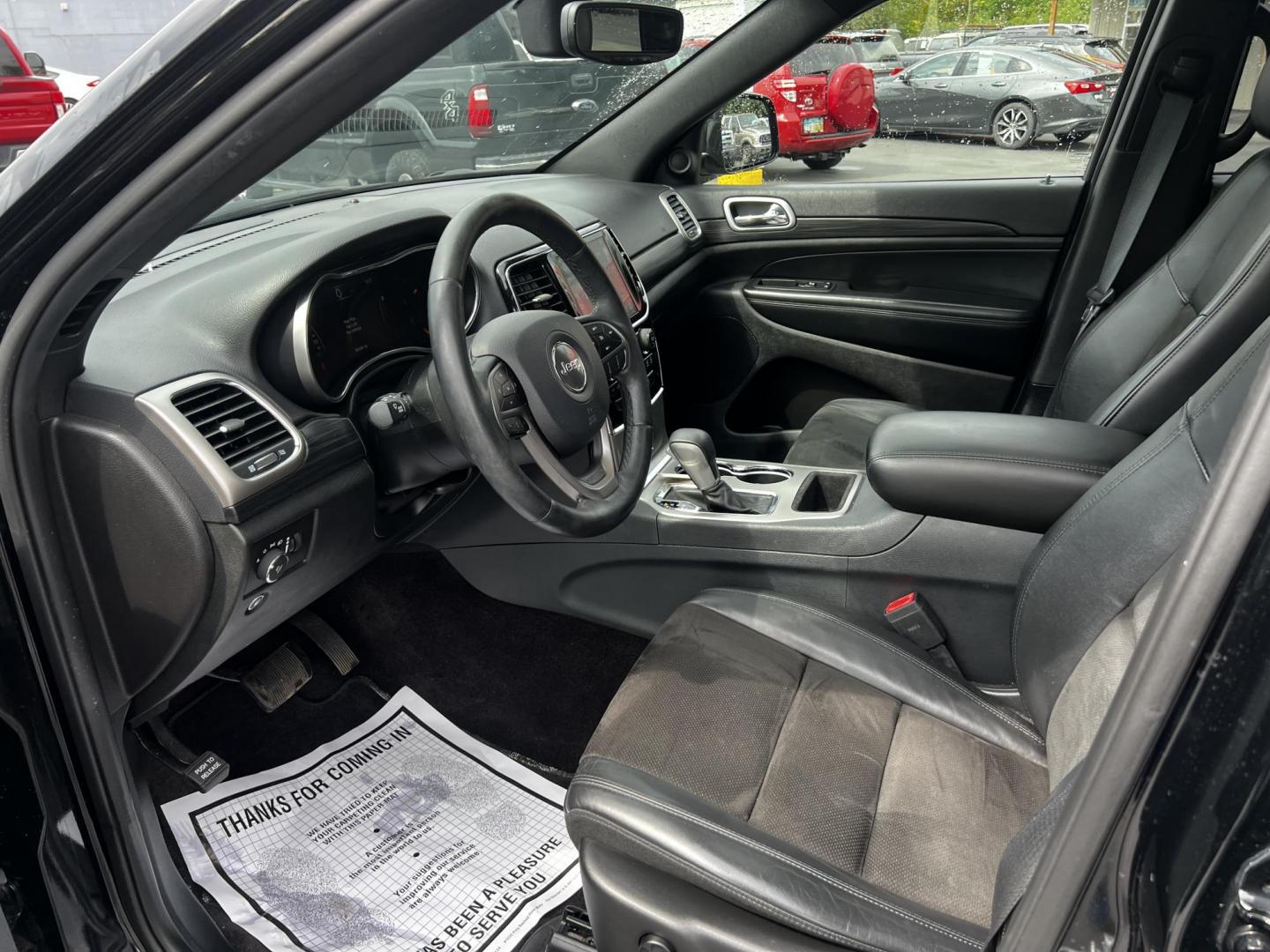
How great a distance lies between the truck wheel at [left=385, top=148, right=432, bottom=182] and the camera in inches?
89.4

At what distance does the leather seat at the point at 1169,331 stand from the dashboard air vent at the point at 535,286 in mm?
607

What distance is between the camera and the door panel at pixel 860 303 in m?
2.48

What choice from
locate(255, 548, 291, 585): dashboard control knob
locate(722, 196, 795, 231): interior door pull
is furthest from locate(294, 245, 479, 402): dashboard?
locate(722, 196, 795, 231): interior door pull

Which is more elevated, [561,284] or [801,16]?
[801,16]

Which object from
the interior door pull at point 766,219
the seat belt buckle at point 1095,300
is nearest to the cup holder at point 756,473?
the seat belt buckle at point 1095,300

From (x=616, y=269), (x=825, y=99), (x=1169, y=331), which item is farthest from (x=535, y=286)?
(x=825, y=99)

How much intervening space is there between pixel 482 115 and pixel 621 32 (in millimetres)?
746

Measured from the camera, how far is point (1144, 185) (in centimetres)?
215

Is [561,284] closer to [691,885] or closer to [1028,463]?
[1028,463]

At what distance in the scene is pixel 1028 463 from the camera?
1363 mm

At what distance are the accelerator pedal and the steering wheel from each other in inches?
29.0

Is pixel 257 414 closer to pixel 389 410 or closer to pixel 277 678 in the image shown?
pixel 389 410

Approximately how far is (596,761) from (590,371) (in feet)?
1.66

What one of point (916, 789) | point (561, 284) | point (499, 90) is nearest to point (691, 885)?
point (916, 789)
